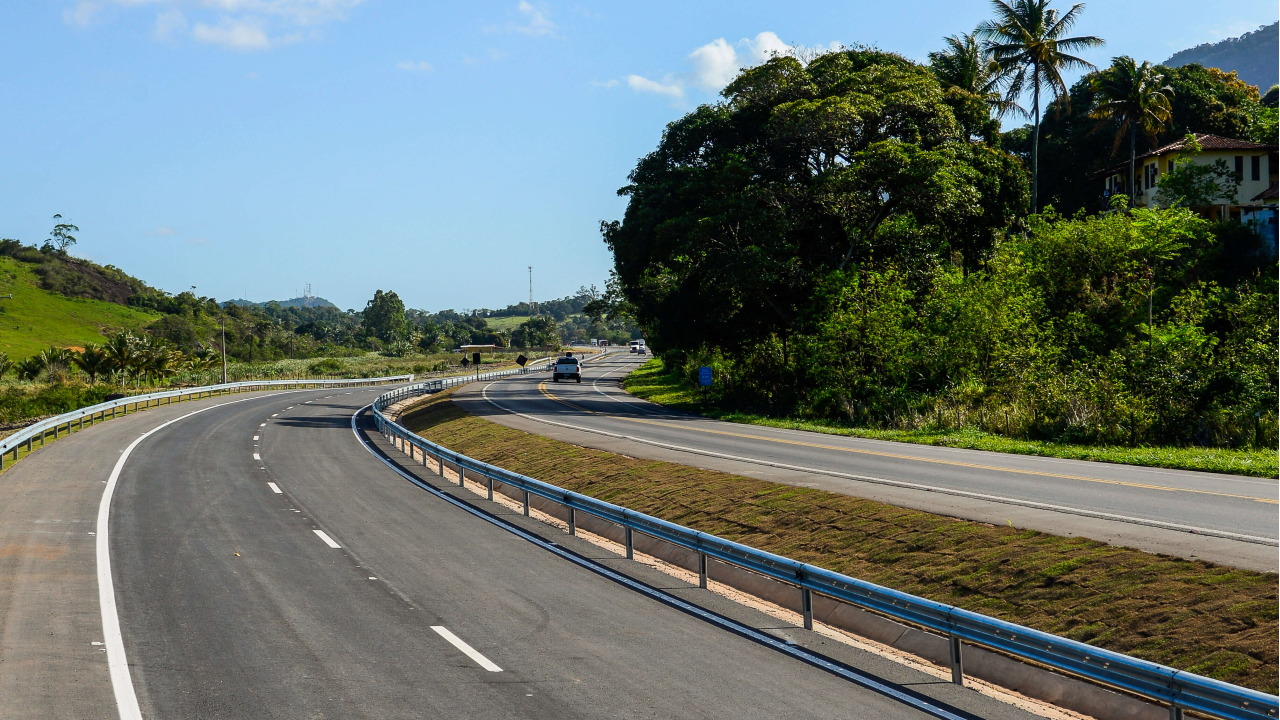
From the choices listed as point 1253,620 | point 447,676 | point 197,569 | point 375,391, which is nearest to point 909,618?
point 1253,620

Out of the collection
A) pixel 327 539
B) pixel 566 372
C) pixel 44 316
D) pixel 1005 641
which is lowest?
pixel 566 372

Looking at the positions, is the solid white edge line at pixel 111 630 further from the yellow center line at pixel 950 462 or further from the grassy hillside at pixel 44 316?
the grassy hillside at pixel 44 316

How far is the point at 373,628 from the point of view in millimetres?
9945

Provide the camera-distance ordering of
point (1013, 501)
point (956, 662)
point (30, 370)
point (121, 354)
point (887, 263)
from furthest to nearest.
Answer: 1. point (30, 370)
2. point (121, 354)
3. point (887, 263)
4. point (1013, 501)
5. point (956, 662)

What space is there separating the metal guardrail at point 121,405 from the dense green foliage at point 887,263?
2391 cm

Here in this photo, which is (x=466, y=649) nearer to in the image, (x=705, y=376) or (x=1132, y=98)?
(x=705, y=376)

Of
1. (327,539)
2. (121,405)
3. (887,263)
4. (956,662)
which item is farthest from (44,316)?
(956,662)

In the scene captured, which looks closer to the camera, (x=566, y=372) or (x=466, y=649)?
(x=466, y=649)

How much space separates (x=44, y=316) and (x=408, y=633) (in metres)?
147

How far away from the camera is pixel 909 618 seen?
9.03m

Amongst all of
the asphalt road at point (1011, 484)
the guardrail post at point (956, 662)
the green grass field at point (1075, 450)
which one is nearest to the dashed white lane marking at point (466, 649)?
the guardrail post at point (956, 662)

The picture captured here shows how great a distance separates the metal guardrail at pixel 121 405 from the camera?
93.7ft

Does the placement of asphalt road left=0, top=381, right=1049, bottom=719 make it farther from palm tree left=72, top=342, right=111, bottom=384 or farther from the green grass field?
palm tree left=72, top=342, right=111, bottom=384

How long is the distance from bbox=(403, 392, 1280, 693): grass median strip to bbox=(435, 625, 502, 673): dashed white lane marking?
525 cm
